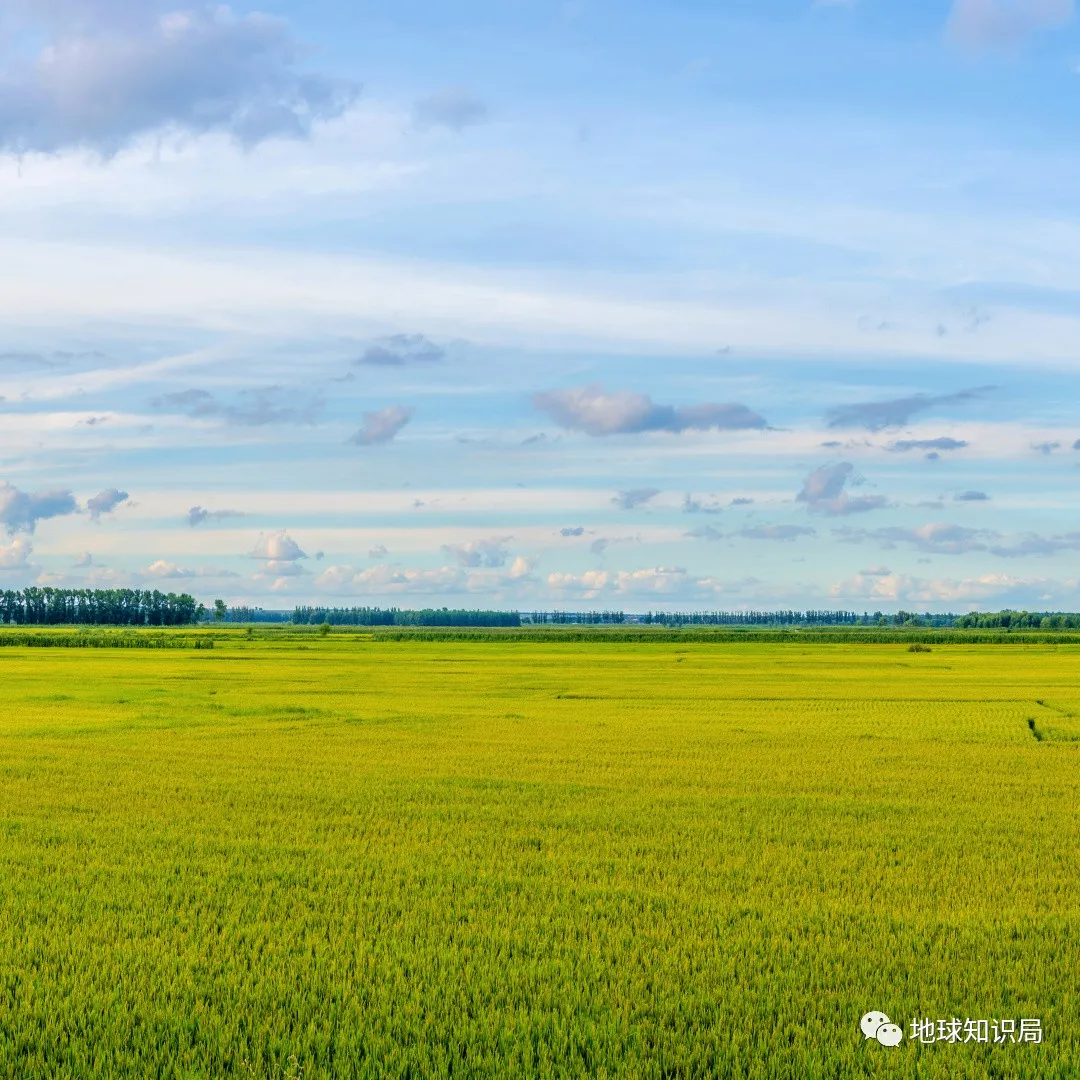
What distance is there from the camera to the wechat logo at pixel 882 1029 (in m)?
7.38

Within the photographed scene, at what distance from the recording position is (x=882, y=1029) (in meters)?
7.52

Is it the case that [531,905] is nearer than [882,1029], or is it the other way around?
[882,1029]

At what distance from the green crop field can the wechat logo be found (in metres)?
0.11

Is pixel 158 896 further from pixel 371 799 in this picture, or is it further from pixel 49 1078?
pixel 371 799

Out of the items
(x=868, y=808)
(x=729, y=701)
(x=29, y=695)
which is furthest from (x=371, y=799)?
(x=29, y=695)

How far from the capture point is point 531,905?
1086 centimetres

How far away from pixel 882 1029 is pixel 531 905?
4.19m

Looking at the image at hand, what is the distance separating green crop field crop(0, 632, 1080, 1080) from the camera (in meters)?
7.39

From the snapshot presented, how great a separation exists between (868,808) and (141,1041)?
12167 millimetres

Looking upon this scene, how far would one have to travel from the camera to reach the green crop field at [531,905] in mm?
7391

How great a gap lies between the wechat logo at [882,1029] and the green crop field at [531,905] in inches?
4.4

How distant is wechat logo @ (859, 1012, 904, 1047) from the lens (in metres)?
7.38

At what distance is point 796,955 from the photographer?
9188 mm

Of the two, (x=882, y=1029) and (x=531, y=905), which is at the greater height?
(x=882, y=1029)
